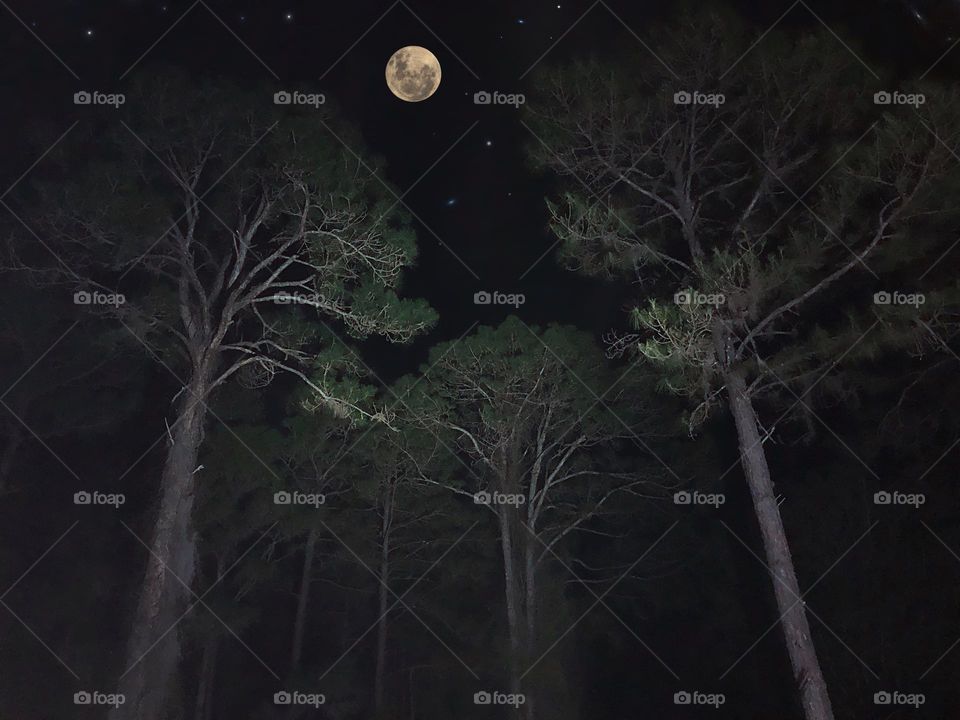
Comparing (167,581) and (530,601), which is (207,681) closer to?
(530,601)

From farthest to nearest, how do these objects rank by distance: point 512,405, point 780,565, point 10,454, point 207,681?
point 207,681 → point 10,454 → point 512,405 → point 780,565

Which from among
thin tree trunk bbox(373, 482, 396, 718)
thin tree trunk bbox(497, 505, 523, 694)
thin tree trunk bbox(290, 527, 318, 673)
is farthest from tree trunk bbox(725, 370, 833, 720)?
thin tree trunk bbox(290, 527, 318, 673)

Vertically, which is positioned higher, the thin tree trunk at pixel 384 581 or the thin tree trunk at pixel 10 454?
the thin tree trunk at pixel 10 454

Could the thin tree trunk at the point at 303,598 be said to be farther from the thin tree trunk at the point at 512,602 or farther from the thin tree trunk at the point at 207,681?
the thin tree trunk at the point at 512,602

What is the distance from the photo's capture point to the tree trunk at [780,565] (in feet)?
21.8

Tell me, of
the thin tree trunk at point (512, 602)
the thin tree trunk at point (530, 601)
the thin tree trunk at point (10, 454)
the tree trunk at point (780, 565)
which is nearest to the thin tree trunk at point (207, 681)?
the thin tree trunk at point (10, 454)

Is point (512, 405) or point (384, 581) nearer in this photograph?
point (512, 405)

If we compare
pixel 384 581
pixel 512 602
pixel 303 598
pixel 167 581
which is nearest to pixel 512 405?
pixel 512 602

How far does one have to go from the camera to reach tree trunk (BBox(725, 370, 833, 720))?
6652mm

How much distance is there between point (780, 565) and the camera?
23.0ft

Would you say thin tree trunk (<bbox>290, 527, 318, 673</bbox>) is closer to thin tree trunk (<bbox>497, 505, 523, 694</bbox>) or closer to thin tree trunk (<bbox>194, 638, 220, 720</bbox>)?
thin tree trunk (<bbox>194, 638, 220, 720</bbox>)

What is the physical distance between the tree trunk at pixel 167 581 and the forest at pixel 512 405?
1.5 inches

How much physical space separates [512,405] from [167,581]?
6.24m

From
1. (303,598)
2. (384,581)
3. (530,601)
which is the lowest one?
(530,601)
